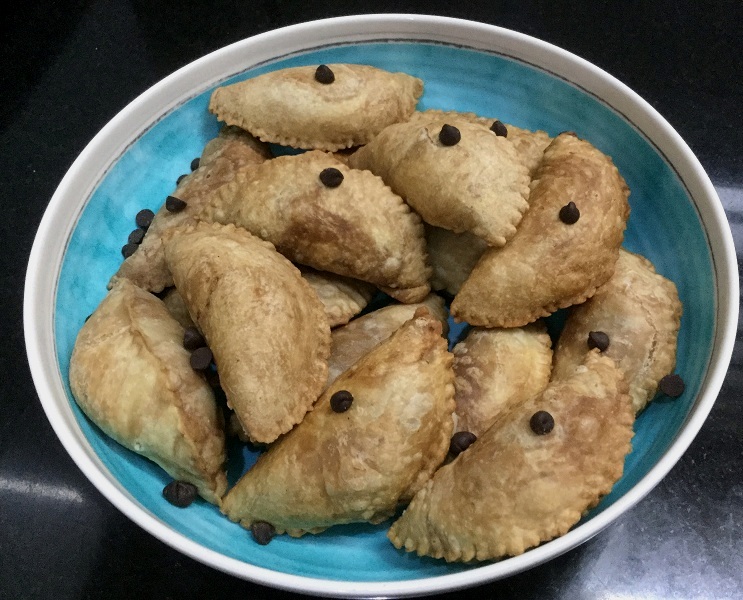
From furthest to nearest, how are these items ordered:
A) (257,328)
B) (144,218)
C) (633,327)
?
(144,218) → (633,327) → (257,328)

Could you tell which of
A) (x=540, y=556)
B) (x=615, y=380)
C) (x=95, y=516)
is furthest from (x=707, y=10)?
(x=95, y=516)

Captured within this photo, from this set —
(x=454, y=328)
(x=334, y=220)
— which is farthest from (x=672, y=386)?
(x=334, y=220)

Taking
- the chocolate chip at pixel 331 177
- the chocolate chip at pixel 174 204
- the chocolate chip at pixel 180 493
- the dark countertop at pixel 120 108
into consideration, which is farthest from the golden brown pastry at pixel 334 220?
the dark countertop at pixel 120 108

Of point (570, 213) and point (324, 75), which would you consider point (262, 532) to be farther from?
point (324, 75)

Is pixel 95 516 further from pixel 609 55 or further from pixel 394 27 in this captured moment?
pixel 609 55

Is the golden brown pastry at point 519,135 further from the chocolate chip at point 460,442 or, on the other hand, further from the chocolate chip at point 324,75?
the chocolate chip at point 460,442

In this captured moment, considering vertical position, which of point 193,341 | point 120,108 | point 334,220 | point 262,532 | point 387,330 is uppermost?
point 334,220

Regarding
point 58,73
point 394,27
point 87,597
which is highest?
point 394,27
